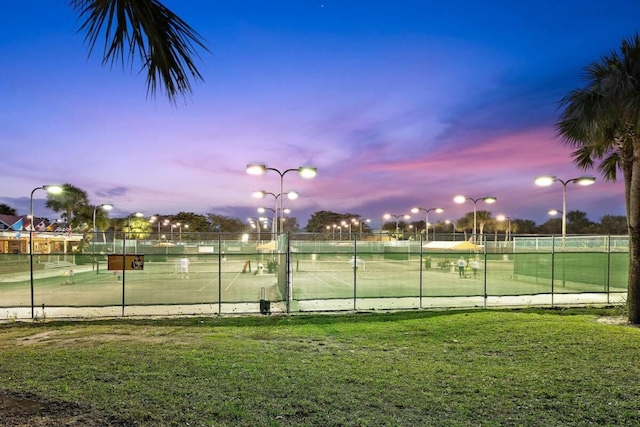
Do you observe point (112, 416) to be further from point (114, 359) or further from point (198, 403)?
point (114, 359)

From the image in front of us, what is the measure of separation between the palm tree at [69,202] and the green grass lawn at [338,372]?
6008 cm

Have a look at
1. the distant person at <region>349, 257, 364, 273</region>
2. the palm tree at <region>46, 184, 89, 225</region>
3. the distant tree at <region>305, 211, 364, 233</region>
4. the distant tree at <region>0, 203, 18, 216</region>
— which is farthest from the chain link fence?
the distant tree at <region>305, 211, 364, 233</region>

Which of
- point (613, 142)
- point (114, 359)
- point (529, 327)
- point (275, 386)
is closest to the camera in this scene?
point (275, 386)

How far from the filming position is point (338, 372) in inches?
275

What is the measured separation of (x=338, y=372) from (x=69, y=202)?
225ft

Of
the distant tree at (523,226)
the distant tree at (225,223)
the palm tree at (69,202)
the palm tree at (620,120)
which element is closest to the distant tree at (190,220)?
the distant tree at (225,223)

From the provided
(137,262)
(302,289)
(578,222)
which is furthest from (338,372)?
(578,222)

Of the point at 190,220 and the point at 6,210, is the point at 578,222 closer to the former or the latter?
the point at 190,220

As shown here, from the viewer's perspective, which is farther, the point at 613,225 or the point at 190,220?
the point at 190,220

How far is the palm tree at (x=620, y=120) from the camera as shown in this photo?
10.2 meters

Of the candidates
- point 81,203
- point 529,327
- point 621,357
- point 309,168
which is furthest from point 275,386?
point 81,203

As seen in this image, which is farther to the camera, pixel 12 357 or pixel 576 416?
pixel 12 357

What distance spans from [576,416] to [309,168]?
12961 mm

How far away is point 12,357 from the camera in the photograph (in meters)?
7.78
